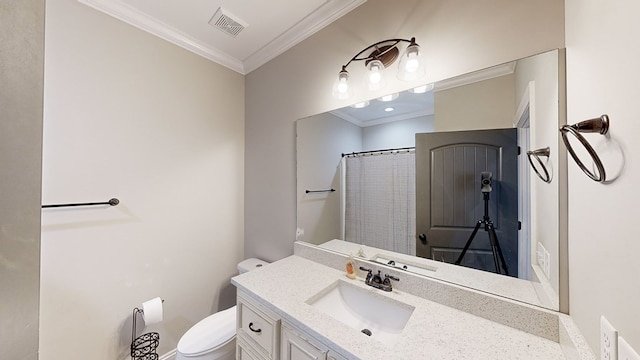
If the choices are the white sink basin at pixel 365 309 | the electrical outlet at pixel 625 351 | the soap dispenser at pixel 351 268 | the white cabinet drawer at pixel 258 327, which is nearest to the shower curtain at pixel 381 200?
the soap dispenser at pixel 351 268

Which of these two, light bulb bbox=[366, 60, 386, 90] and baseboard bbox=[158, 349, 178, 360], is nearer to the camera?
light bulb bbox=[366, 60, 386, 90]

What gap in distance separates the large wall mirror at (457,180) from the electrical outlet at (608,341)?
30cm

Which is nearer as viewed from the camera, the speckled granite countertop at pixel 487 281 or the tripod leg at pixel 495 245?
the speckled granite countertop at pixel 487 281

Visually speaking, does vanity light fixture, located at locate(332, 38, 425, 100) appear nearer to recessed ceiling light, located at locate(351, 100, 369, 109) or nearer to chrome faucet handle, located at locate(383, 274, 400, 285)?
recessed ceiling light, located at locate(351, 100, 369, 109)

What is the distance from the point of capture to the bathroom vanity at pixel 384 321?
756mm

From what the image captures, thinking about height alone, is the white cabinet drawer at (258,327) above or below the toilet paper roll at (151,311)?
above

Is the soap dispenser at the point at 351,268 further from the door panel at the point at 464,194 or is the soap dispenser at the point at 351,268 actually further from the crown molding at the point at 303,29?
the crown molding at the point at 303,29

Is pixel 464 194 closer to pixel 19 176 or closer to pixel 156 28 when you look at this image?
pixel 19 176

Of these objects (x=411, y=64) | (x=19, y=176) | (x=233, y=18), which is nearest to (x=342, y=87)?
(x=411, y=64)

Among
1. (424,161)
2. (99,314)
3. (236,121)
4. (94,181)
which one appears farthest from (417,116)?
(99,314)

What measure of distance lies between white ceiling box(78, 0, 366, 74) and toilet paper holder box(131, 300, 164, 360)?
1950 mm

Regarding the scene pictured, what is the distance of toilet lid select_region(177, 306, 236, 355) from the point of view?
1.31 meters

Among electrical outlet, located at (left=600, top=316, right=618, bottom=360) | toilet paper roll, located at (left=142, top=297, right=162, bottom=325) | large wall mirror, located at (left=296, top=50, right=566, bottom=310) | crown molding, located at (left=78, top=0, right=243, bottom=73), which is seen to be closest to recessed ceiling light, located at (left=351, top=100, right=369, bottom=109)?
large wall mirror, located at (left=296, top=50, right=566, bottom=310)

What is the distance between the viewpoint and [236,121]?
2152 millimetres
